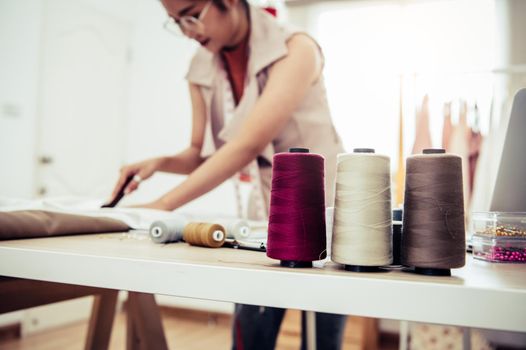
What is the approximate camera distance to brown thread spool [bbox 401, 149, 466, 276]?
0.62 meters

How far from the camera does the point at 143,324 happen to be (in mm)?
1336

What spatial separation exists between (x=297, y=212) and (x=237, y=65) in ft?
5.34

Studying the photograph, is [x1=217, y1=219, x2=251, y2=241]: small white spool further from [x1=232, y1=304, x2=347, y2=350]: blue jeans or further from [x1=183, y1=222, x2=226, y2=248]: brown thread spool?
[x1=232, y1=304, x2=347, y2=350]: blue jeans

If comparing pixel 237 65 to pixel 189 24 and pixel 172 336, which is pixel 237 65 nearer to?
pixel 189 24

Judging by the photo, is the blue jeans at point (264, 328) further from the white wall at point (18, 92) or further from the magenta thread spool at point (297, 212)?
the white wall at point (18, 92)

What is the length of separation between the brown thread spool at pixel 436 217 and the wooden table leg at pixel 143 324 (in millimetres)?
921

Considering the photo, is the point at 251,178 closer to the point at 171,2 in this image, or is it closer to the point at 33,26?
the point at 171,2

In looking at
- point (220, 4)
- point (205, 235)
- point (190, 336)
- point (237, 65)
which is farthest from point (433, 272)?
point (190, 336)

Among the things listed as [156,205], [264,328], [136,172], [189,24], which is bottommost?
[264,328]

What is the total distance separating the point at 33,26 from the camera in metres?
2.93

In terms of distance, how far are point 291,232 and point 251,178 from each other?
150 cm

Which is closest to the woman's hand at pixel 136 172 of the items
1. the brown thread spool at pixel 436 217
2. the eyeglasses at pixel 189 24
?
the eyeglasses at pixel 189 24

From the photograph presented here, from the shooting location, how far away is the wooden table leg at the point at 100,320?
56.0 inches

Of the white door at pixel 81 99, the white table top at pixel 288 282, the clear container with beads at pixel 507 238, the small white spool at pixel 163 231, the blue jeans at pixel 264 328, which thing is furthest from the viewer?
the white door at pixel 81 99
